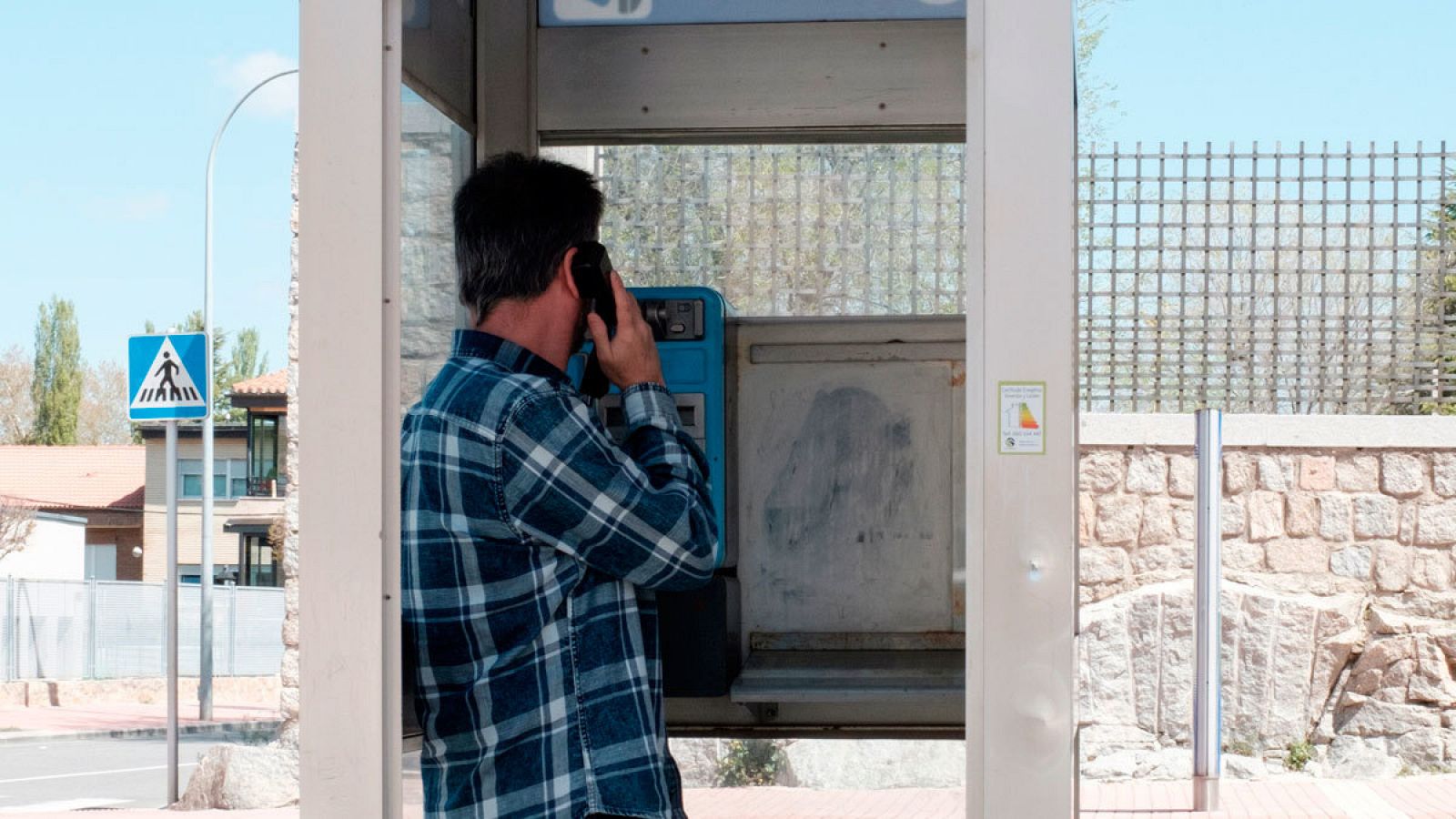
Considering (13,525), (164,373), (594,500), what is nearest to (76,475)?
(13,525)

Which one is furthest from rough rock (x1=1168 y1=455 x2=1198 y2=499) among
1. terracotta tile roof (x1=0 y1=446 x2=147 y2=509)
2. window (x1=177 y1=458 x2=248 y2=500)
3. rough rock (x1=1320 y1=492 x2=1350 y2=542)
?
window (x1=177 y1=458 x2=248 y2=500)

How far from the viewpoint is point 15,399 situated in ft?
159

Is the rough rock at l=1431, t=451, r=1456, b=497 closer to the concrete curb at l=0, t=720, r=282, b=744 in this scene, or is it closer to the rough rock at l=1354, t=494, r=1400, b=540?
the rough rock at l=1354, t=494, r=1400, b=540

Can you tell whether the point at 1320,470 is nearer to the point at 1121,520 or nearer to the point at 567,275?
the point at 1121,520

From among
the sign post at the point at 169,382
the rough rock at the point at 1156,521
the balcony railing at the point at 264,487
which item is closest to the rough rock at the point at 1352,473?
the rough rock at the point at 1156,521

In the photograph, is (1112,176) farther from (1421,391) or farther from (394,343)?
(394,343)

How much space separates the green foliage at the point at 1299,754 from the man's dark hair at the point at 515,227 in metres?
6.61

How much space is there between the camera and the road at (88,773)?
11.0 metres

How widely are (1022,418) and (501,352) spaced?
64 centimetres

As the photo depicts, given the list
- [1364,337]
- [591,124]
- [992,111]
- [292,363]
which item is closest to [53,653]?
[292,363]

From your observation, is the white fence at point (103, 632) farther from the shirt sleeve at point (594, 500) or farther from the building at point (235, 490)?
the shirt sleeve at point (594, 500)

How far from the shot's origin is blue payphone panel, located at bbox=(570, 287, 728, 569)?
2988mm

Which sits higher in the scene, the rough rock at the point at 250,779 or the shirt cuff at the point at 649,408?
A: the shirt cuff at the point at 649,408

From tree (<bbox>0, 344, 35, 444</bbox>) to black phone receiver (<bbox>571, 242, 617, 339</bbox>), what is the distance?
49.6m
